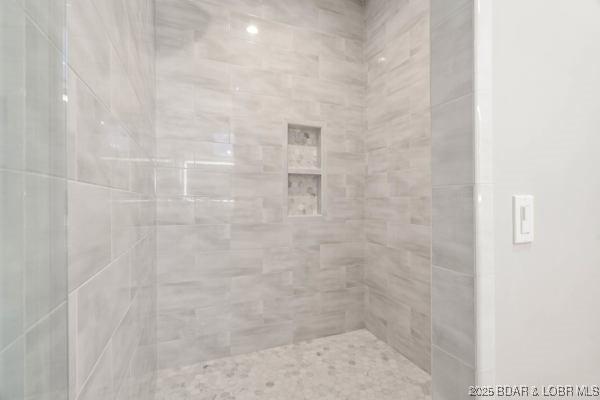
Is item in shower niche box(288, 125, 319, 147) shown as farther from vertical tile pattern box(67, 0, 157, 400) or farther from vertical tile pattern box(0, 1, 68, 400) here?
vertical tile pattern box(0, 1, 68, 400)

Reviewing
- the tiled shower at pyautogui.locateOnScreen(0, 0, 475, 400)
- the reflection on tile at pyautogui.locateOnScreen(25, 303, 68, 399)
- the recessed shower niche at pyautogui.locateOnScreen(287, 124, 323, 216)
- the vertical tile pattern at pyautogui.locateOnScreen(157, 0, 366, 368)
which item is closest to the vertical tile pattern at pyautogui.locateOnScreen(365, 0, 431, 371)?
the tiled shower at pyautogui.locateOnScreen(0, 0, 475, 400)

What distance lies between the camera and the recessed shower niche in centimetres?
230

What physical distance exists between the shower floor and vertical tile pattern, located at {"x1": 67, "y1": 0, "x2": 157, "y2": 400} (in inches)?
30.3

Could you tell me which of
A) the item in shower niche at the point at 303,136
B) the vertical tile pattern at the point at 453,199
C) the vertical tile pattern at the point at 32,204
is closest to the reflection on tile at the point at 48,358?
the vertical tile pattern at the point at 32,204

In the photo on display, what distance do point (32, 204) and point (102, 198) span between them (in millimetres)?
332

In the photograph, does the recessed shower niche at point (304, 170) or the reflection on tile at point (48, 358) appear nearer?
the reflection on tile at point (48, 358)

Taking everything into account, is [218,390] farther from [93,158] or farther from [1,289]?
[1,289]

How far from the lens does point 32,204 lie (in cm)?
34

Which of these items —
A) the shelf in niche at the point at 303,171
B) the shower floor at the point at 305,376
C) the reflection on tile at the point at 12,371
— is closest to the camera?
the reflection on tile at the point at 12,371

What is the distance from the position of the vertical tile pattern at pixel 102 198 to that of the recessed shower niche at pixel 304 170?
133 cm

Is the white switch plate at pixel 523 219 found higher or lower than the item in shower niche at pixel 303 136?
lower

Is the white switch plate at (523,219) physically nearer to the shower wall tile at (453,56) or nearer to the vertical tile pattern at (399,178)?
the shower wall tile at (453,56)

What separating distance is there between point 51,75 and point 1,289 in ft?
0.92

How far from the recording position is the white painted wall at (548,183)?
71cm
